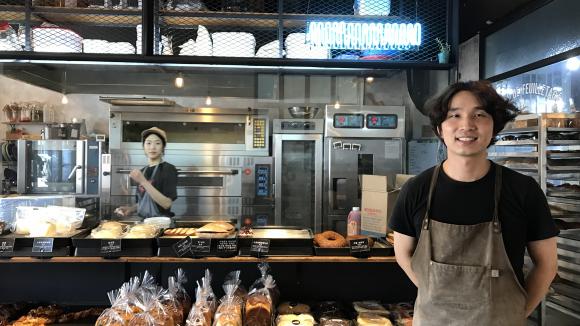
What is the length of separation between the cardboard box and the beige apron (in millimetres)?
766

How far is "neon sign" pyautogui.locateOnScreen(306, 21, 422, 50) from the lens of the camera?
235cm

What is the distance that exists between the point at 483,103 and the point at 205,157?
2938 mm

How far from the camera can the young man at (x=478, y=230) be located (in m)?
1.37

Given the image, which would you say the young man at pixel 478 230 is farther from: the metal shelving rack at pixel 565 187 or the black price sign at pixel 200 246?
the metal shelving rack at pixel 565 187

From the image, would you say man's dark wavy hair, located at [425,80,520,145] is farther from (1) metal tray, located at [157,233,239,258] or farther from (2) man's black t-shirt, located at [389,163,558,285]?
(1) metal tray, located at [157,233,239,258]

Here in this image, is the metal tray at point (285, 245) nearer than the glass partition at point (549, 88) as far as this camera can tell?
Yes

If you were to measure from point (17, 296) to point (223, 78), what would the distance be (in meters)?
2.78

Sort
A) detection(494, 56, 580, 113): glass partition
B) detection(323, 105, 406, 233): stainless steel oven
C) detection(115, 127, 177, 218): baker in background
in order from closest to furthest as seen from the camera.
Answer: detection(494, 56, 580, 113): glass partition → detection(115, 127, 177, 218): baker in background → detection(323, 105, 406, 233): stainless steel oven

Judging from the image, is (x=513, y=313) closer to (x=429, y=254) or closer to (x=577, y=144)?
(x=429, y=254)

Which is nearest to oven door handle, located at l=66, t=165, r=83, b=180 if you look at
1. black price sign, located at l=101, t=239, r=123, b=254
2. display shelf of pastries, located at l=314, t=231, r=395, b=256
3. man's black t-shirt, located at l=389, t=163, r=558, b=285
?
black price sign, located at l=101, t=239, r=123, b=254

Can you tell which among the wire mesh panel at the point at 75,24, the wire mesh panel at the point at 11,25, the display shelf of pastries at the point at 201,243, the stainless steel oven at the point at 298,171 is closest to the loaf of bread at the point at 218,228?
the display shelf of pastries at the point at 201,243

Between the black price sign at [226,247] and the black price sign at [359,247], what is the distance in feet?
1.97

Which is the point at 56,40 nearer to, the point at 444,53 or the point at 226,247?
the point at 226,247

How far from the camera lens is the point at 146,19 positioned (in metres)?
2.24
